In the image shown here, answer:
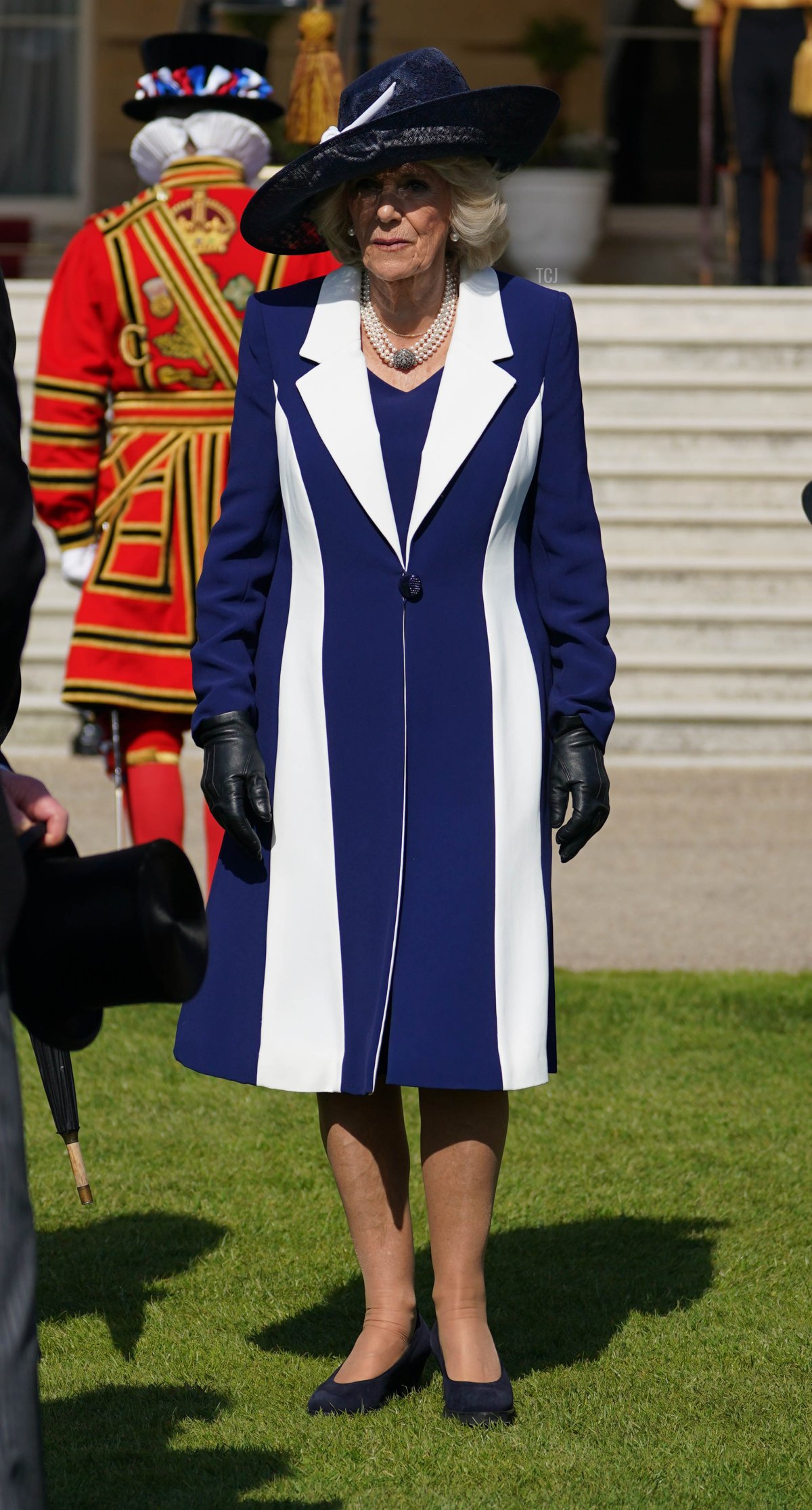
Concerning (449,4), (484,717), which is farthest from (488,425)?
(449,4)

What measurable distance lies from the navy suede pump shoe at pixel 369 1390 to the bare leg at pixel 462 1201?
0.10 meters

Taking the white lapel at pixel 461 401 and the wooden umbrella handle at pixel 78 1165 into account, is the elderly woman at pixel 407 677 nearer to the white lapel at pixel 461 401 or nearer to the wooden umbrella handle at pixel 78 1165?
the white lapel at pixel 461 401

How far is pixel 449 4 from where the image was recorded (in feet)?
52.0

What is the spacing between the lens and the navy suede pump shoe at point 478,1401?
3.43m

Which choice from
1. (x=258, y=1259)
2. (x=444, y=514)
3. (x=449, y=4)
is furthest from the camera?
(x=449, y=4)

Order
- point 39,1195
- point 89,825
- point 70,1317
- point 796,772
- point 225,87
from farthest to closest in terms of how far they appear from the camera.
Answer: point 796,772 → point 89,825 → point 225,87 → point 39,1195 → point 70,1317

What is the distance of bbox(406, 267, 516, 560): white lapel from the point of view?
3393mm

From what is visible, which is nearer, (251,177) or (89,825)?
(251,177)

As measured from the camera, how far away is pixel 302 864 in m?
3.43

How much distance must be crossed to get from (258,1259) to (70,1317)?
0.40m

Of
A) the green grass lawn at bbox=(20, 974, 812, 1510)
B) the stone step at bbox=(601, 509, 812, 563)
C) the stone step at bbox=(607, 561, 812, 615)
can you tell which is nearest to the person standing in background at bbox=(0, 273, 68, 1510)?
the green grass lawn at bbox=(20, 974, 812, 1510)

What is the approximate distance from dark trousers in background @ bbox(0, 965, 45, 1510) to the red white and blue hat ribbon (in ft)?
11.8

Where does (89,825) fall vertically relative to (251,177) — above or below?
below

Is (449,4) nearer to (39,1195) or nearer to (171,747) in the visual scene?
(171,747)
